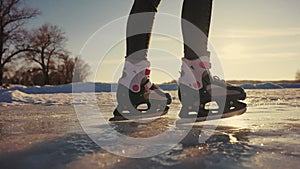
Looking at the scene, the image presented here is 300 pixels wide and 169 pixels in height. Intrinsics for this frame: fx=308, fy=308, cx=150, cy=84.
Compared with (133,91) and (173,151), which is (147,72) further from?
(173,151)

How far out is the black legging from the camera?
6.32 feet

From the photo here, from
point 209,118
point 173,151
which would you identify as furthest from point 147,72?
point 173,151

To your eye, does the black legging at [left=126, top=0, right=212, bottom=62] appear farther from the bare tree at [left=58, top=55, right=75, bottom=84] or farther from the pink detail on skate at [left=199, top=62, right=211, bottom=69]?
the bare tree at [left=58, top=55, right=75, bottom=84]

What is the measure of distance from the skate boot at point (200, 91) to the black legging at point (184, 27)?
72 millimetres

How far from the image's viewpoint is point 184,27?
197 cm

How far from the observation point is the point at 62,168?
2.98 ft

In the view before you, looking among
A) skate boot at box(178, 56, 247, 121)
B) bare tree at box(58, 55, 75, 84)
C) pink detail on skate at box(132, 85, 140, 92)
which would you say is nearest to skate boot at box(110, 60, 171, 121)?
pink detail on skate at box(132, 85, 140, 92)

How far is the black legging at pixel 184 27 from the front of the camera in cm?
193

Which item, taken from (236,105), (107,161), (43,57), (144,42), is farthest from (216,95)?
(43,57)

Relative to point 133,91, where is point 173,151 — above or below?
below

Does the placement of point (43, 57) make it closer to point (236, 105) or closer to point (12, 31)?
point (12, 31)

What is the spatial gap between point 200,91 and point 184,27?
0.42m

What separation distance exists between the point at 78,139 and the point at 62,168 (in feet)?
1.50

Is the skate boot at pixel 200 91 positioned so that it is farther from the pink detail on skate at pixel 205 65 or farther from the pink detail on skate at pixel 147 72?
the pink detail on skate at pixel 147 72
